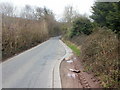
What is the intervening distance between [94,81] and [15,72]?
4034mm

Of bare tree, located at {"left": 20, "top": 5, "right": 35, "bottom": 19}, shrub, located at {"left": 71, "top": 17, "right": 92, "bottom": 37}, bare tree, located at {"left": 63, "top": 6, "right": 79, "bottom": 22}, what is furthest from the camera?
bare tree, located at {"left": 63, "top": 6, "right": 79, "bottom": 22}

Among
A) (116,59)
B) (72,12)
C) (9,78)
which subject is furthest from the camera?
(72,12)

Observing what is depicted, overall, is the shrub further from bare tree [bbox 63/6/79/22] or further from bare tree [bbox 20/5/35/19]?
bare tree [bbox 63/6/79/22]

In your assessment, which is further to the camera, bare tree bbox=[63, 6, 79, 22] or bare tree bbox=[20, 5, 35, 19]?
bare tree bbox=[63, 6, 79, 22]

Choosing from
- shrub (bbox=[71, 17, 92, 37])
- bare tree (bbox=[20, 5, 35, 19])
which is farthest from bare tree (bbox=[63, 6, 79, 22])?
shrub (bbox=[71, 17, 92, 37])

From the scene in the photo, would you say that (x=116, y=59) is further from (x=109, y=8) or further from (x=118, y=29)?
(x=109, y=8)

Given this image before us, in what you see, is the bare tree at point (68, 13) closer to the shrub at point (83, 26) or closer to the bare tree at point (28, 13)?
the bare tree at point (28, 13)

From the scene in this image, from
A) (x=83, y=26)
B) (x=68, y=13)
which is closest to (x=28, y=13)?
(x=68, y=13)

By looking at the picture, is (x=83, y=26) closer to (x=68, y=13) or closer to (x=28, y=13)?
(x=68, y=13)

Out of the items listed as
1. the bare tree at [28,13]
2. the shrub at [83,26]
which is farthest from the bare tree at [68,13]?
the shrub at [83,26]

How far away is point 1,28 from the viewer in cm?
1375

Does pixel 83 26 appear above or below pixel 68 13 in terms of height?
below

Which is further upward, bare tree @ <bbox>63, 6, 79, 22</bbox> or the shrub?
bare tree @ <bbox>63, 6, 79, 22</bbox>

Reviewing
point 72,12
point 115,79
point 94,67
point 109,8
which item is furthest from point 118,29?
point 72,12
